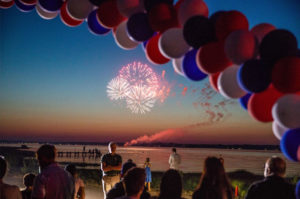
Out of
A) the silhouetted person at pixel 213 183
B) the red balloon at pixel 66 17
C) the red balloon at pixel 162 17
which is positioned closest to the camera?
the silhouetted person at pixel 213 183

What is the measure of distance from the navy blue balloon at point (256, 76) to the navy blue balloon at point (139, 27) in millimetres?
1231

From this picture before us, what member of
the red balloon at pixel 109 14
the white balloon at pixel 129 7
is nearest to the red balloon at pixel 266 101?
the white balloon at pixel 129 7

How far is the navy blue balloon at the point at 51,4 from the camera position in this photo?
3969 millimetres

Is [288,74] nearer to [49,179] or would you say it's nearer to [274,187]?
[274,187]

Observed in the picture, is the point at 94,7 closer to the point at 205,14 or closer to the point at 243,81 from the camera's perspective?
the point at 205,14

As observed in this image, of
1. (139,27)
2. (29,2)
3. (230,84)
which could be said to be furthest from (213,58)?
(29,2)

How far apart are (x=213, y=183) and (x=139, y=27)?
5.65 ft

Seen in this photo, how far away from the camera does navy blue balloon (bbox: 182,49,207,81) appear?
312cm

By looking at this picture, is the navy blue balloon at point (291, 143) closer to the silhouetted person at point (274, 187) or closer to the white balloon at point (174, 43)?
the silhouetted person at point (274, 187)

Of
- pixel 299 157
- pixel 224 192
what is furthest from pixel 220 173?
pixel 299 157

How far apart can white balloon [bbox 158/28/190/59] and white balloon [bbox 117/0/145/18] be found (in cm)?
49

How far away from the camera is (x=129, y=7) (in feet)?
11.0

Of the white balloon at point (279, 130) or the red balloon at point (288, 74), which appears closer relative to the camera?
the red balloon at point (288, 74)

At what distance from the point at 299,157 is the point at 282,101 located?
427 mm
